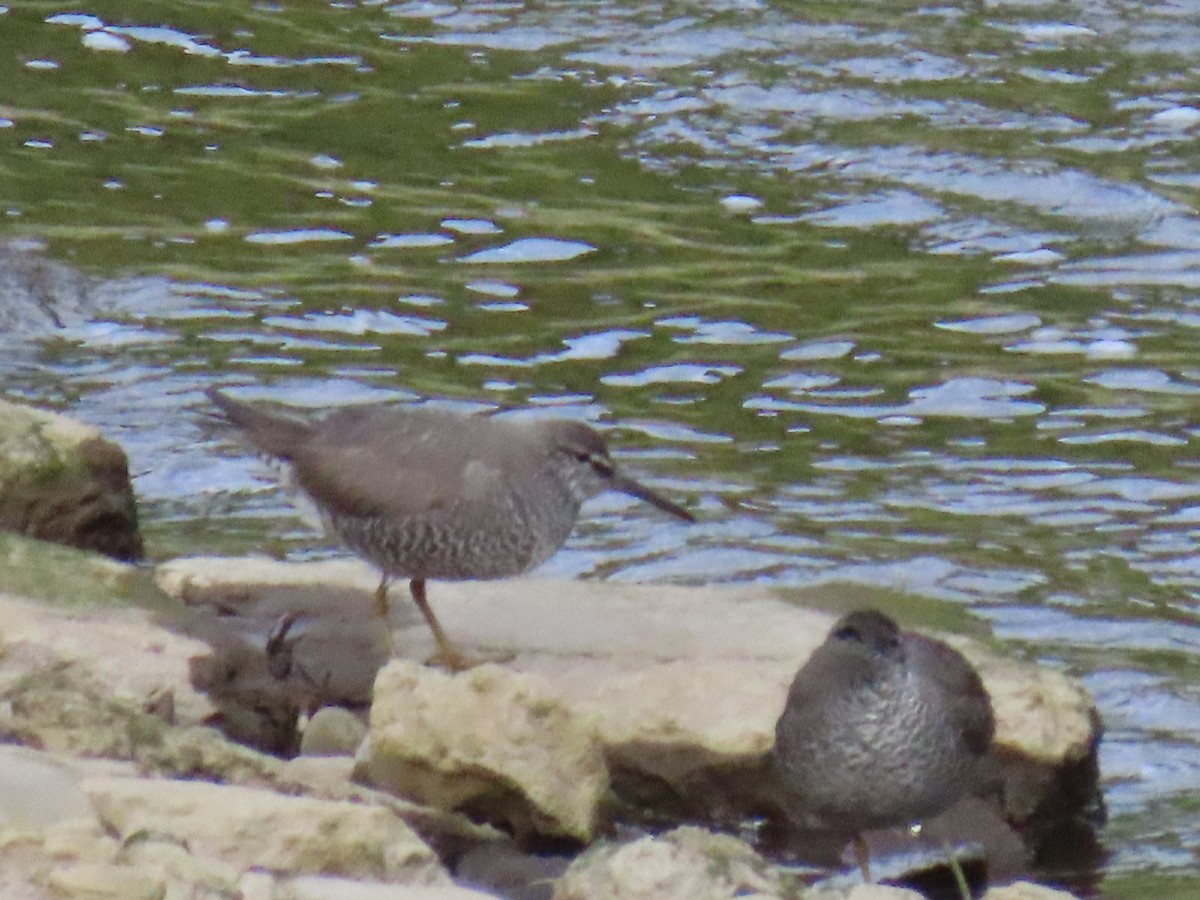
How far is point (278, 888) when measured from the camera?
16.1ft

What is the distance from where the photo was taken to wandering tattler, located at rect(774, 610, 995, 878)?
21.5ft

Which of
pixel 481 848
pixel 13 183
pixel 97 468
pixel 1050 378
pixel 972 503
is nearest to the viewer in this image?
pixel 481 848

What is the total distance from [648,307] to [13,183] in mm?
3656

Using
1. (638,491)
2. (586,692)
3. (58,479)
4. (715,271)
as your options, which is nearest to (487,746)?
(586,692)

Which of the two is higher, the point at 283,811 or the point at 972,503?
the point at 283,811

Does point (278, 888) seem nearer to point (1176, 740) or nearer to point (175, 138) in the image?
point (1176, 740)

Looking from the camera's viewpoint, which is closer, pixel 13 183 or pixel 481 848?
pixel 481 848

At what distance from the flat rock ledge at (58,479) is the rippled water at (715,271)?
2.64 feet

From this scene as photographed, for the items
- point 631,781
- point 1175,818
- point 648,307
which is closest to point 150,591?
point 631,781

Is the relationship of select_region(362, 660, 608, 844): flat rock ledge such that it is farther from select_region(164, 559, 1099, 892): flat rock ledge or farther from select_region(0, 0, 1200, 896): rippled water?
select_region(0, 0, 1200, 896): rippled water

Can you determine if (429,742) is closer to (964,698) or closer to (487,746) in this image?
(487,746)

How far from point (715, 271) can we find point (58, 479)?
4544 millimetres

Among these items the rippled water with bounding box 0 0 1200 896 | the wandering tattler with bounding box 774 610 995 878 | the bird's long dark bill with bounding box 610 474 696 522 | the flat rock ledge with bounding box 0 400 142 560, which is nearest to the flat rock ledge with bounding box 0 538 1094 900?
the wandering tattler with bounding box 774 610 995 878

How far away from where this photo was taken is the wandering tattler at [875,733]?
6551 millimetres
